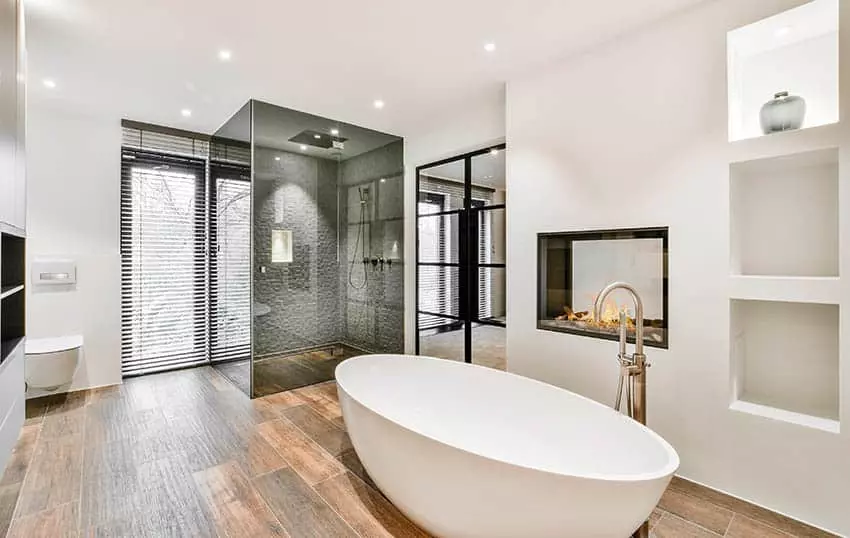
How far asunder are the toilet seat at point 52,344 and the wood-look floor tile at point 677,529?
4.34 meters

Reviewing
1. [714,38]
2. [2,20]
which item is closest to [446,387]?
[714,38]

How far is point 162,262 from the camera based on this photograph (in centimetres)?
430

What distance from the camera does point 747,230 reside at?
229 centimetres

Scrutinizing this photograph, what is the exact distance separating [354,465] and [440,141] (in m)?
3.11

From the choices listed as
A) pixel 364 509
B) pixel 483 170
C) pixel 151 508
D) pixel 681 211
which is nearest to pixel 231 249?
pixel 151 508

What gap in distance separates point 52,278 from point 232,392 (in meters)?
1.87

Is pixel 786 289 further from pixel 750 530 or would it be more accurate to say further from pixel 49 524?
pixel 49 524

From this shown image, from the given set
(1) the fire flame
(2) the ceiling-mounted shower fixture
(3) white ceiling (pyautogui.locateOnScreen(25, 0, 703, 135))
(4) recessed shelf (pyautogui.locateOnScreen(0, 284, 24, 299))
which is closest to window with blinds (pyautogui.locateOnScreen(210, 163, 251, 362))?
(2) the ceiling-mounted shower fixture

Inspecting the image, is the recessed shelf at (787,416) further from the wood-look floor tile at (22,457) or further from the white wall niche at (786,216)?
the wood-look floor tile at (22,457)

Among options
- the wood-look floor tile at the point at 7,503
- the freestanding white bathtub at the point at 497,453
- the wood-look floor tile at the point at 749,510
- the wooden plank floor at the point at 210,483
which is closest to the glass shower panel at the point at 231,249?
the wooden plank floor at the point at 210,483

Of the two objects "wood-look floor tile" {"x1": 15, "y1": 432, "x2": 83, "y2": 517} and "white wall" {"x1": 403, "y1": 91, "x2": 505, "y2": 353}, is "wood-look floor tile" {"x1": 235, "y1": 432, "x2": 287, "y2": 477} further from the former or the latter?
"white wall" {"x1": 403, "y1": 91, "x2": 505, "y2": 353}

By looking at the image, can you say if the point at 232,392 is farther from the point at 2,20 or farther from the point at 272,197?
the point at 2,20

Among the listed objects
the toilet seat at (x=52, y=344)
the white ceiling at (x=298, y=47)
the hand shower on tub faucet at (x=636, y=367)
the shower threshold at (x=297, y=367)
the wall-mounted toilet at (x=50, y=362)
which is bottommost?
the shower threshold at (x=297, y=367)

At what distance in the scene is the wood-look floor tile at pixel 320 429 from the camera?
2.73 metres
